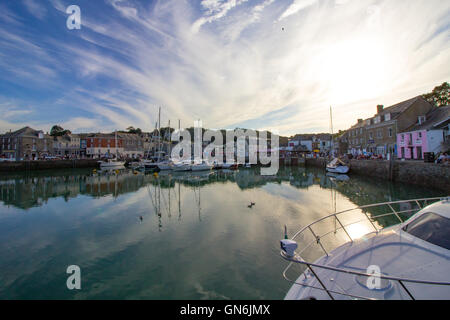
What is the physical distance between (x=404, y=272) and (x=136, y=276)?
8069 mm

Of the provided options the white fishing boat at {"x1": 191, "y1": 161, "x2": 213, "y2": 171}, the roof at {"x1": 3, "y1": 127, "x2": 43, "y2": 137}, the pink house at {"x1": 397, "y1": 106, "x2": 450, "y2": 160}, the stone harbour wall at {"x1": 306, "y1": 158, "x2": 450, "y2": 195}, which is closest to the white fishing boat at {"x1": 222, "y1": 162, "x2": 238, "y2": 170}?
the white fishing boat at {"x1": 191, "y1": 161, "x2": 213, "y2": 171}

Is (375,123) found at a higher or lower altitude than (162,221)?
higher

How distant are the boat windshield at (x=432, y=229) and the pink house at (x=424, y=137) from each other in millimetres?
34214

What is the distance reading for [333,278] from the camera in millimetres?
4777

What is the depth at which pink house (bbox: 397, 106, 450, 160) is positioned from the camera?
2988 cm

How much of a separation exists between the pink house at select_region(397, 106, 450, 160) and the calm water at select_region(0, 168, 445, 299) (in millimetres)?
14567

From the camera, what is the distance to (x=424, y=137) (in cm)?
3150

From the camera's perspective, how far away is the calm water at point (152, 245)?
7.27 m

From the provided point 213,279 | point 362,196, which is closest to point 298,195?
point 362,196

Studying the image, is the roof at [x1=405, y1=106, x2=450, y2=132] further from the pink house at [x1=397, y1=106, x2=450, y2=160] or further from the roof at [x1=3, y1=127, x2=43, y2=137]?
the roof at [x1=3, y1=127, x2=43, y2=137]

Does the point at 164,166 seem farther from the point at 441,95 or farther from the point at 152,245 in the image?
the point at 441,95

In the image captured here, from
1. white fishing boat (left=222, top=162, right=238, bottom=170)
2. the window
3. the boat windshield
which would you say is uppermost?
the window

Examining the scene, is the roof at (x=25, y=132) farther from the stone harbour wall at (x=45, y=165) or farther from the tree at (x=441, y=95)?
the tree at (x=441, y=95)
